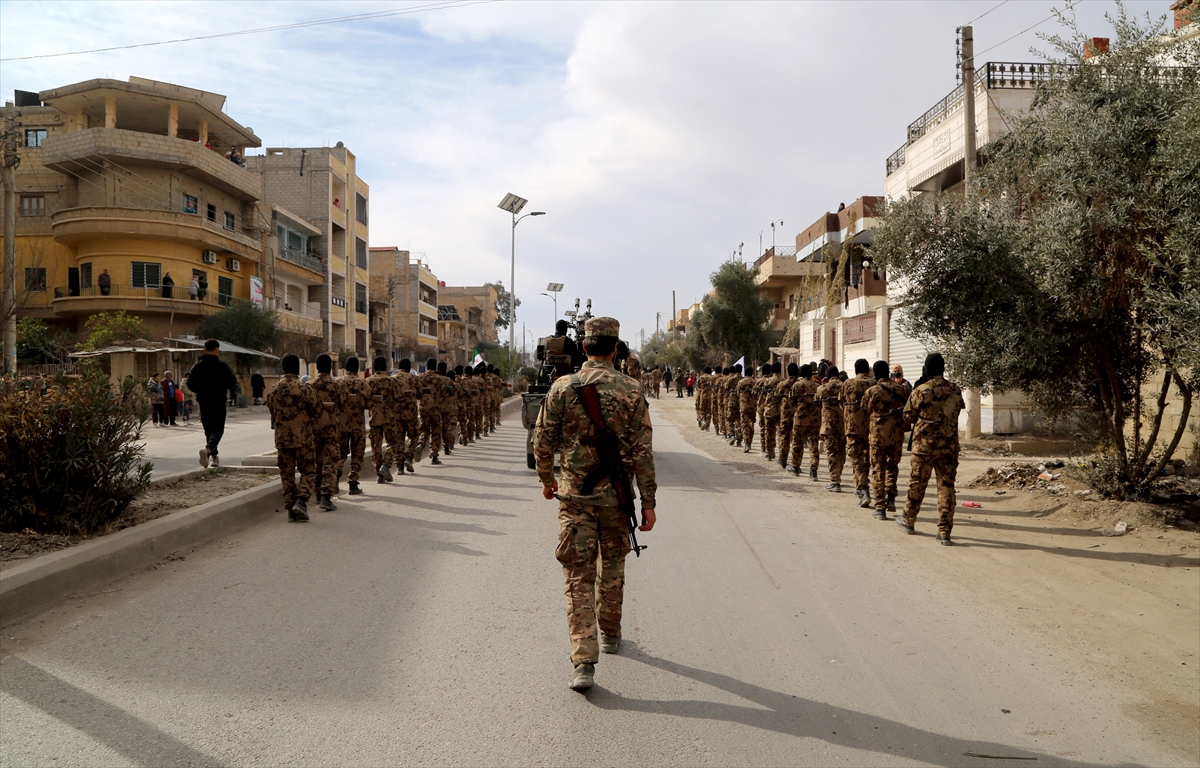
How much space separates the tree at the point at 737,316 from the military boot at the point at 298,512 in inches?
1524

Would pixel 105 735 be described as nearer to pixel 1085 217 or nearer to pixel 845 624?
pixel 845 624

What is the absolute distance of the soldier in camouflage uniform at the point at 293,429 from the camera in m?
8.45

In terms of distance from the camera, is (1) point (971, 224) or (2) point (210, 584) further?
(1) point (971, 224)

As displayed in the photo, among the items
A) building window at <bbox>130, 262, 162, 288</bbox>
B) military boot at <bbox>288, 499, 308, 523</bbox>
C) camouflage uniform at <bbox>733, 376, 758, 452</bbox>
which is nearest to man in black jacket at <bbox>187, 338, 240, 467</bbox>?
military boot at <bbox>288, 499, 308, 523</bbox>

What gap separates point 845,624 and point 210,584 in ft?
15.0

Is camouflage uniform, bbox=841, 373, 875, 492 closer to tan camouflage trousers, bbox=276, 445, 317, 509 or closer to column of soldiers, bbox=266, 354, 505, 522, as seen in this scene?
column of soldiers, bbox=266, 354, 505, 522

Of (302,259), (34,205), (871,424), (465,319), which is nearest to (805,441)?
(871,424)

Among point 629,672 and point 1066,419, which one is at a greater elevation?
point 1066,419

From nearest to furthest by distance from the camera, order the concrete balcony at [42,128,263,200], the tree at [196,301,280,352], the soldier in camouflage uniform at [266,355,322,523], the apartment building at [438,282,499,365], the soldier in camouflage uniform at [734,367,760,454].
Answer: the soldier in camouflage uniform at [266,355,322,523], the soldier in camouflage uniform at [734,367,760,454], the concrete balcony at [42,128,263,200], the tree at [196,301,280,352], the apartment building at [438,282,499,365]

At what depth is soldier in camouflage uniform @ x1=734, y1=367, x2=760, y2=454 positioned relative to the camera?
1662 cm

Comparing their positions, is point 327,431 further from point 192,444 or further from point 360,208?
point 360,208

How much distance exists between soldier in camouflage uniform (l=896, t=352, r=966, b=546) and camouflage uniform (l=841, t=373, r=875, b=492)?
2073mm

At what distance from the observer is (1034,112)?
379 inches

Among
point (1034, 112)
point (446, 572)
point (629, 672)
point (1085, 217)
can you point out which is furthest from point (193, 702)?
point (1034, 112)
